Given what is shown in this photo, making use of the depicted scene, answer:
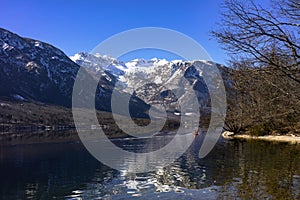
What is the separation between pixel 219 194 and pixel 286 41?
507 inches

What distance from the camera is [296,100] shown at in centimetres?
843

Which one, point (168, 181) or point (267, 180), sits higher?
point (267, 180)

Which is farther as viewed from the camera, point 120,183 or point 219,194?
point 120,183

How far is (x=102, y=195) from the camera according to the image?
2078 cm

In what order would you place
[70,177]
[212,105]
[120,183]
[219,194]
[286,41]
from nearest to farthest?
[286,41] → [219,194] → [120,183] → [70,177] → [212,105]

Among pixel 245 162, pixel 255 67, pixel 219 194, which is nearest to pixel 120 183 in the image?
pixel 219 194

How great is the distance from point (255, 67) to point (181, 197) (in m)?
12.3

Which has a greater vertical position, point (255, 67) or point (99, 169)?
point (255, 67)

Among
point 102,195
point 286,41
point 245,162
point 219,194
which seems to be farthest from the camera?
point 245,162

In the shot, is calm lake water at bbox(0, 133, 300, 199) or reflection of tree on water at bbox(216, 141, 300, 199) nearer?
reflection of tree on water at bbox(216, 141, 300, 199)

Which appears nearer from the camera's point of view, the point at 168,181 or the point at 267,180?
the point at 267,180

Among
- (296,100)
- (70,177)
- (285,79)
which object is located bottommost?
(70,177)

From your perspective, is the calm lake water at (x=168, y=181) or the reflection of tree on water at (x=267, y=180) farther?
the calm lake water at (x=168, y=181)

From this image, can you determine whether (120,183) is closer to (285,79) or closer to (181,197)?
(181,197)
